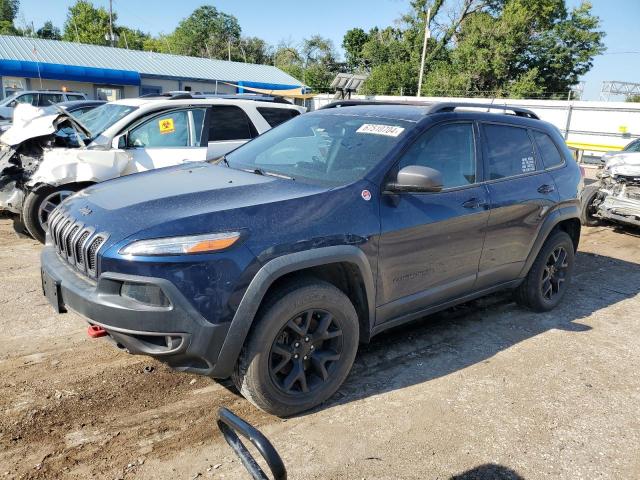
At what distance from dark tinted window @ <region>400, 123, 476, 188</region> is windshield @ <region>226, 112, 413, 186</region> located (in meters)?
0.17

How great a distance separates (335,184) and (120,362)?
193 centimetres

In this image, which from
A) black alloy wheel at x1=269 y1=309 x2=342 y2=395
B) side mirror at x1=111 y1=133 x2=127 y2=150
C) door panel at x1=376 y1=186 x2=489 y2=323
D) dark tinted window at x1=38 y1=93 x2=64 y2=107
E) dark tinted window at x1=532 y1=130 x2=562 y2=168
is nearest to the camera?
black alloy wheel at x1=269 y1=309 x2=342 y2=395

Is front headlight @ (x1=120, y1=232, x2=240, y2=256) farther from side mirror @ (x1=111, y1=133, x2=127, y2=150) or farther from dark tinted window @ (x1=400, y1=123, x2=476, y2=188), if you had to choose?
side mirror @ (x1=111, y1=133, x2=127, y2=150)

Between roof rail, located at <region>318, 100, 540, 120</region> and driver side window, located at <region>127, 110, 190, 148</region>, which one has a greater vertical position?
roof rail, located at <region>318, 100, 540, 120</region>

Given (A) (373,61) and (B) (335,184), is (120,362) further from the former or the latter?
(A) (373,61)

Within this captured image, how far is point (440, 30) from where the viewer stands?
1711 inches

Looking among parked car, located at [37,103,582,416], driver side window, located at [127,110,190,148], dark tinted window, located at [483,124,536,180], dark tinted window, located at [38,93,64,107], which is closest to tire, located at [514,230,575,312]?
parked car, located at [37,103,582,416]

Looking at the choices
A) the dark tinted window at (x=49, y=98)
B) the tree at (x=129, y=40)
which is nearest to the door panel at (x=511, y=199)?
the dark tinted window at (x=49, y=98)

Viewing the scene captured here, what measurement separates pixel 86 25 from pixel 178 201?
72.5 meters

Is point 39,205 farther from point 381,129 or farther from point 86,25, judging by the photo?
point 86,25

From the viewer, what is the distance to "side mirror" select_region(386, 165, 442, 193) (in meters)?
3.17

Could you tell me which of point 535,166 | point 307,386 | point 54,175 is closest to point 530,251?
point 535,166

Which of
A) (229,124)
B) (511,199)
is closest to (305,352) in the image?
(511,199)

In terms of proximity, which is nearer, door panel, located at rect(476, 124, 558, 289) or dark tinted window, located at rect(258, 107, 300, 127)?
door panel, located at rect(476, 124, 558, 289)
